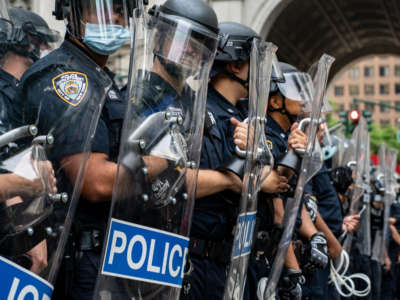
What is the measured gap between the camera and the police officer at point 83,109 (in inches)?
89.5

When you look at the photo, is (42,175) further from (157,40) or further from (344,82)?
(344,82)

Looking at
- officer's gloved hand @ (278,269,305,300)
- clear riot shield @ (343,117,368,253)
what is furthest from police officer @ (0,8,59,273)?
clear riot shield @ (343,117,368,253)

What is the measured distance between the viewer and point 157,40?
2.54 metres

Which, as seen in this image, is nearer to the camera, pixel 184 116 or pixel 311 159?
pixel 184 116

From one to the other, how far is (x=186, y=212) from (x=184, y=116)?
13.6 inches

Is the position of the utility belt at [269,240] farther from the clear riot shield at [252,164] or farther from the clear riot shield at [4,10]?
the clear riot shield at [4,10]

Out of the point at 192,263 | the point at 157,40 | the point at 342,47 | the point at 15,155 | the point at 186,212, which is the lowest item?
the point at 192,263

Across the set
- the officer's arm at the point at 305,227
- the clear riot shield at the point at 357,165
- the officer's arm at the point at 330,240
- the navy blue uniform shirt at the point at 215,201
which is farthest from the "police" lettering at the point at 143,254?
the clear riot shield at the point at 357,165

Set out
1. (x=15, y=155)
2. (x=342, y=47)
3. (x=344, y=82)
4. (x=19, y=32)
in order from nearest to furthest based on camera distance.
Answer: (x=15, y=155) < (x=19, y=32) < (x=342, y=47) < (x=344, y=82)

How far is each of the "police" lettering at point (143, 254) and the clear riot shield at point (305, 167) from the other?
4.66 ft

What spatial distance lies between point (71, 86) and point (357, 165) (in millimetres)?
5034

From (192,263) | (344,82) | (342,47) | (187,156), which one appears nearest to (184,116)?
(187,156)

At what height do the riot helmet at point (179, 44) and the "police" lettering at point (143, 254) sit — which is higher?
the riot helmet at point (179, 44)

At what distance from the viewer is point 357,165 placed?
276 inches
